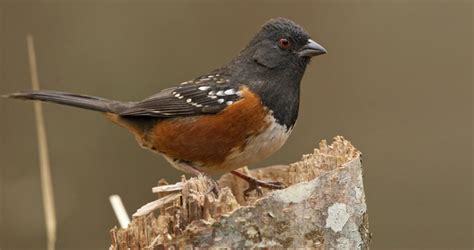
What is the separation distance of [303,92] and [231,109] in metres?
2.72

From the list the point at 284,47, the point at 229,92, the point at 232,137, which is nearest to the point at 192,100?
the point at 229,92

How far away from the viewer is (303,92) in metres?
6.58

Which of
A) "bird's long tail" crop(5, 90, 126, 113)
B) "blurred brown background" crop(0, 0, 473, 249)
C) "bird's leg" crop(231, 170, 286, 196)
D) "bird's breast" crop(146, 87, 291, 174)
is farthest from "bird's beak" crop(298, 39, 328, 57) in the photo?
"blurred brown background" crop(0, 0, 473, 249)

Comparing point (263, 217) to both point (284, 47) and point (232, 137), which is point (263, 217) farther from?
point (284, 47)

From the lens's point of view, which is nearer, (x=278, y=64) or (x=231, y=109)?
(x=231, y=109)

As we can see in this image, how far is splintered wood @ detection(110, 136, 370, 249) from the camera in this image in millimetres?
2695

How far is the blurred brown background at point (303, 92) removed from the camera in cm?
602

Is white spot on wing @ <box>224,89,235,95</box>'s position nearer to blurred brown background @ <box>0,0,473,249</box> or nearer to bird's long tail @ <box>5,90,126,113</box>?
bird's long tail @ <box>5,90,126,113</box>

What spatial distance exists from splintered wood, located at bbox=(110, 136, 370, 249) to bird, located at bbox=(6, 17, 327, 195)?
2.66ft

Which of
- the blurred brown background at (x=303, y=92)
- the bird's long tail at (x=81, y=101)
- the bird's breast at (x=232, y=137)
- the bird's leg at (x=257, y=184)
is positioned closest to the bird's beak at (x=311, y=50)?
the bird's breast at (x=232, y=137)

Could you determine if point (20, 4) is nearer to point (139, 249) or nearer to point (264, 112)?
point (264, 112)

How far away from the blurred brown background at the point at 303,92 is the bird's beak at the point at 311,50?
2.14 m

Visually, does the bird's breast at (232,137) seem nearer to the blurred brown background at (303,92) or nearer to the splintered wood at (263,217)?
the splintered wood at (263,217)

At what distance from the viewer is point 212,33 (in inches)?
249
